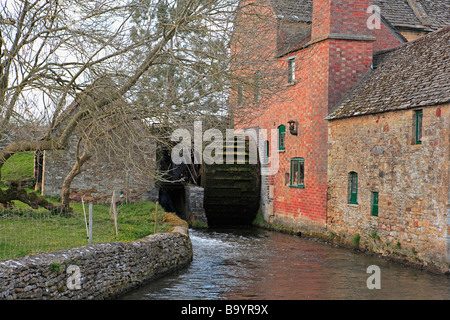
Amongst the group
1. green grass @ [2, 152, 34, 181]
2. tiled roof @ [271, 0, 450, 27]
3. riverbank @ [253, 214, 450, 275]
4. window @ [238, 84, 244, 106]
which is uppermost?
tiled roof @ [271, 0, 450, 27]

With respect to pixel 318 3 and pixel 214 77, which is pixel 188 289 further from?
pixel 318 3

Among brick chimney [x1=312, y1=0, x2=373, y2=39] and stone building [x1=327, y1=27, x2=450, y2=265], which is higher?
brick chimney [x1=312, y1=0, x2=373, y2=39]

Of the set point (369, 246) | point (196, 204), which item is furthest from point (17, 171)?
point (369, 246)

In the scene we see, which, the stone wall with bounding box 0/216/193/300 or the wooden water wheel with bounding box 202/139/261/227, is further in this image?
the wooden water wheel with bounding box 202/139/261/227

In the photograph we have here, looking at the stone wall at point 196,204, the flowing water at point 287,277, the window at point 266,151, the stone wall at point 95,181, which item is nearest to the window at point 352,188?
the flowing water at point 287,277

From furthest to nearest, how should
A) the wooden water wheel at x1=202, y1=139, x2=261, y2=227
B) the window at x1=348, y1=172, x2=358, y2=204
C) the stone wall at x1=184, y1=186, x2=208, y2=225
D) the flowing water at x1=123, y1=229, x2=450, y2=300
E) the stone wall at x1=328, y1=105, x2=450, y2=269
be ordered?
the wooden water wheel at x1=202, y1=139, x2=261, y2=227 < the stone wall at x1=184, y1=186, x2=208, y2=225 < the window at x1=348, y1=172, x2=358, y2=204 < the stone wall at x1=328, y1=105, x2=450, y2=269 < the flowing water at x1=123, y1=229, x2=450, y2=300

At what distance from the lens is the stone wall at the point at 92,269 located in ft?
21.7

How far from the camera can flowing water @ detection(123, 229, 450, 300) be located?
29.4 feet

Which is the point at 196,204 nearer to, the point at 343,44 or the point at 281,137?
the point at 281,137

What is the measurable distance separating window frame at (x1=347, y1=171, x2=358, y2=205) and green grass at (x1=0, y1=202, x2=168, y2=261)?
5.24m

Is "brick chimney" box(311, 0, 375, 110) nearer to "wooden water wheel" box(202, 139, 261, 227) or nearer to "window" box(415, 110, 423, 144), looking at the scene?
"window" box(415, 110, 423, 144)

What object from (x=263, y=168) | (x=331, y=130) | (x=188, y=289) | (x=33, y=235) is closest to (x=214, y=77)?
(x=188, y=289)

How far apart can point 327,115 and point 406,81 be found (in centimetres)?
293

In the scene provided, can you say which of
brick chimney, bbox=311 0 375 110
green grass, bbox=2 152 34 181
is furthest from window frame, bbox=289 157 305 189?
green grass, bbox=2 152 34 181
